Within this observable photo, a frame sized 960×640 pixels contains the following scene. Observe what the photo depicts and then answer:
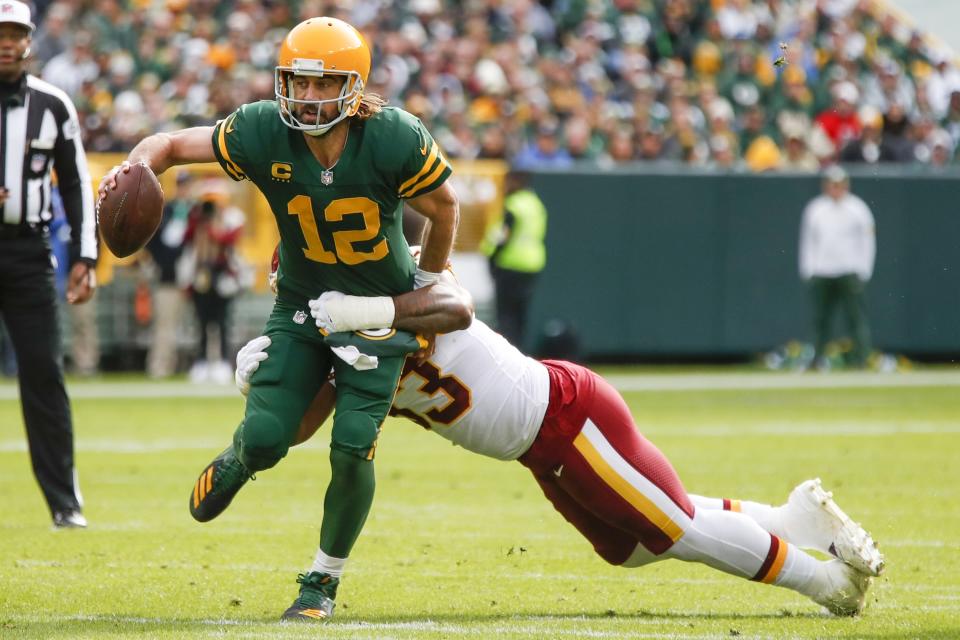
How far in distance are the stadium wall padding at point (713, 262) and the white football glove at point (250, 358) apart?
10302 mm

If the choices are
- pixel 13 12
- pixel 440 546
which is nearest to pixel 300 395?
pixel 440 546

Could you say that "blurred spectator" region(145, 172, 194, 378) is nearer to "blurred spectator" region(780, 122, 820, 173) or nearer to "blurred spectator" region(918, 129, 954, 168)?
"blurred spectator" region(780, 122, 820, 173)

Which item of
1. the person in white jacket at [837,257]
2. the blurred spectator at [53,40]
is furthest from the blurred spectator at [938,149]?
the blurred spectator at [53,40]

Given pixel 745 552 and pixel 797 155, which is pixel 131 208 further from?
pixel 797 155

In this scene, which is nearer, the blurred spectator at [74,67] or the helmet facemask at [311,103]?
the helmet facemask at [311,103]

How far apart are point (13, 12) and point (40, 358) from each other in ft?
4.15

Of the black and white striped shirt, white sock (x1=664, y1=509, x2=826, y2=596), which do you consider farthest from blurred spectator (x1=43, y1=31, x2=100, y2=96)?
white sock (x1=664, y1=509, x2=826, y2=596)

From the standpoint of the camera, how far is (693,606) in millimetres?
4617

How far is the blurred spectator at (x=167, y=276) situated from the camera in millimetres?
13695

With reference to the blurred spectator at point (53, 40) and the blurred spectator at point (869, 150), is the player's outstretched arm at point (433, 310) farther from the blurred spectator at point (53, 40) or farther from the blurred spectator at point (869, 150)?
the blurred spectator at point (869, 150)

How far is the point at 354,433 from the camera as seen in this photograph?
4172 millimetres

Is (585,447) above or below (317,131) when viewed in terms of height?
below

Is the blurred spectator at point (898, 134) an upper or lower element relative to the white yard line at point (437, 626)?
lower

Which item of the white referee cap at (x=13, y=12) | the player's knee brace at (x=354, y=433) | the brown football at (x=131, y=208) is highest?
the white referee cap at (x=13, y=12)
